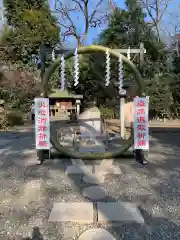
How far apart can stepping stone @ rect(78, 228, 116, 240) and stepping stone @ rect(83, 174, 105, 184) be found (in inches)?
61.7

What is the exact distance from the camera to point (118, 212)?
297 centimetres

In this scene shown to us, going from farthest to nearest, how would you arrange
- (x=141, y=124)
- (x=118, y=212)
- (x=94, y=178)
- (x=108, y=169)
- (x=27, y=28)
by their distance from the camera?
1. (x=27, y=28)
2. (x=141, y=124)
3. (x=108, y=169)
4. (x=94, y=178)
5. (x=118, y=212)

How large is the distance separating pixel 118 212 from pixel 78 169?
78.2 inches

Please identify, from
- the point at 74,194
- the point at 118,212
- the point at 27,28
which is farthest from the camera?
the point at 27,28

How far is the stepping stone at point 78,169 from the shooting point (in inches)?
185

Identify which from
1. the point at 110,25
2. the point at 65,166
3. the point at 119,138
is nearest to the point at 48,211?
the point at 65,166

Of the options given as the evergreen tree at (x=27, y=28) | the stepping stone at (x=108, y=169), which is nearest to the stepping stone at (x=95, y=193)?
the stepping stone at (x=108, y=169)

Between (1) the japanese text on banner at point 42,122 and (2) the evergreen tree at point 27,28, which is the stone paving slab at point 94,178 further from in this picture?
(2) the evergreen tree at point 27,28

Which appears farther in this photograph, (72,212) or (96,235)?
(72,212)

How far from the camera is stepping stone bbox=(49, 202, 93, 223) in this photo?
2.80m

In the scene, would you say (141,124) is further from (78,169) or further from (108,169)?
(78,169)

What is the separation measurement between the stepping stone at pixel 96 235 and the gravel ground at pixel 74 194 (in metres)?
0.08

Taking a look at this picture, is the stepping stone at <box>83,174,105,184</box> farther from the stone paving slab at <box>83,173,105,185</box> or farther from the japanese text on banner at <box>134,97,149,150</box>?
the japanese text on banner at <box>134,97,149,150</box>

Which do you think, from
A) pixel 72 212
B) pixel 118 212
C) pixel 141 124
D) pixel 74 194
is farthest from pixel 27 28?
pixel 118 212
